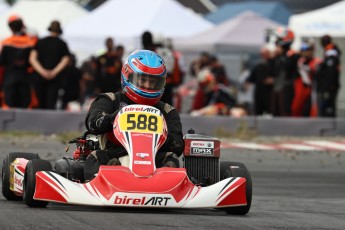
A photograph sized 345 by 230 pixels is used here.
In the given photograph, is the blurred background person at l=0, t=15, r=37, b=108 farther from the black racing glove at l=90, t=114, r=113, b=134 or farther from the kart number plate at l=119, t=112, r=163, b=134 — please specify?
the kart number plate at l=119, t=112, r=163, b=134

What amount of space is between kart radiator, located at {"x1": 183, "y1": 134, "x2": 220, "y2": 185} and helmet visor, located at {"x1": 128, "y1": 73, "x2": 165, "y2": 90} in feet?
1.51

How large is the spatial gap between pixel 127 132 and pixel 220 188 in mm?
750

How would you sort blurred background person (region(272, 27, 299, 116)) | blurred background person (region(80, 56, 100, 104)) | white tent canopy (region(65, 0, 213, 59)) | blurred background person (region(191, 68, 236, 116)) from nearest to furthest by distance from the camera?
1. blurred background person (region(272, 27, 299, 116))
2. blurred background person (region(191, 68, 236, 116))
3. blurred background person (region(80, 56, 100, 104))
4. white tent canopy (region(65, 0, 213, 59))

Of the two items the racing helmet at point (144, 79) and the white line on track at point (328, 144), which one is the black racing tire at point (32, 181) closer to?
the racing helmet at point (144, 79)

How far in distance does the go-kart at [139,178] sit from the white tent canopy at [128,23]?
17.8m

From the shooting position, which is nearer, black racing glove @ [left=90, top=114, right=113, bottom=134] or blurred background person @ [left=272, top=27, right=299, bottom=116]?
black racing glove @ [left=90, top=114, right=113, bottom=134]

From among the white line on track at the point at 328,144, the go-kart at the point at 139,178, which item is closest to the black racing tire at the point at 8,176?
the go-kart at the point at 139,178

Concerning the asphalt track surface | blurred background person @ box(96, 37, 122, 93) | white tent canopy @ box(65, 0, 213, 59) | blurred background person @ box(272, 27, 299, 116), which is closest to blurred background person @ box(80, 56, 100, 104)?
white tent canopy @ box(65, 0, 213, 59)

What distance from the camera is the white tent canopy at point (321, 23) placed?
23.3 metres

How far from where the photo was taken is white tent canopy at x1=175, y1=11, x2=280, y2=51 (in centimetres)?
2616

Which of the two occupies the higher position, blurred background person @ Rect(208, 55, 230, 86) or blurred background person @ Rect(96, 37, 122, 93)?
blurred background person @ Rect(96, 37, 122, 93)

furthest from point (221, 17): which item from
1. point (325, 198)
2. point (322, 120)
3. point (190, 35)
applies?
point (325, 198)

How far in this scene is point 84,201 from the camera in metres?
7.78

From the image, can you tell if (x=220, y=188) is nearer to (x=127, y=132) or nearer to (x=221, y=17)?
(x=127, y=132)
